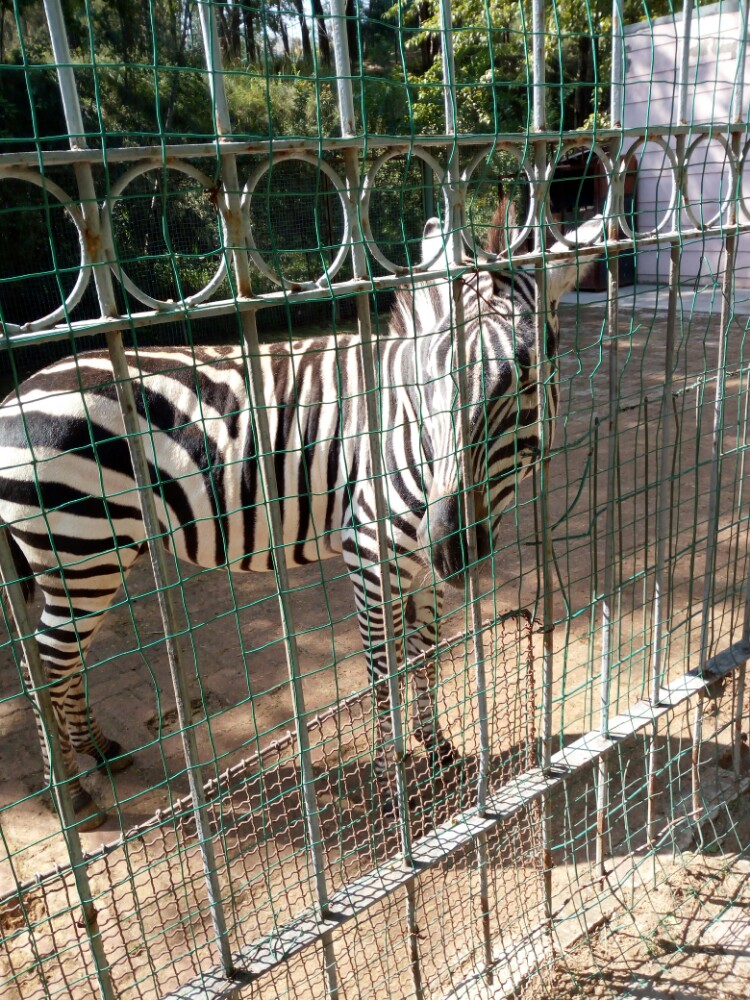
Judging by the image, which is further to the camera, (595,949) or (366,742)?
(366,742)

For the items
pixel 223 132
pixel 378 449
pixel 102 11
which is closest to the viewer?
pixel 223 132

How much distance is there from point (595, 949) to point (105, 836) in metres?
1.93

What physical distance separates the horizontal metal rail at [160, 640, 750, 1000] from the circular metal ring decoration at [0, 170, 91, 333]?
1408 millimetres

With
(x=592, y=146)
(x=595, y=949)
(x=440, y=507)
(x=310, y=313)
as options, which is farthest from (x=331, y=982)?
(x=310, y=313)

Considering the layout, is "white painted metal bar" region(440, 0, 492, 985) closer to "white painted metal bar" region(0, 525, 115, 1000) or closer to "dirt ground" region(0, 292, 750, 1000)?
"dirt ground" region(0, 292, 750, 1000)

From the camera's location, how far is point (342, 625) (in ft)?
15.0

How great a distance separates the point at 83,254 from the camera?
1.20 metres

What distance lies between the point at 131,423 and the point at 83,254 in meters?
0.29

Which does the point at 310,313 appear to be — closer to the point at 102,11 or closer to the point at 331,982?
the point at 102,11

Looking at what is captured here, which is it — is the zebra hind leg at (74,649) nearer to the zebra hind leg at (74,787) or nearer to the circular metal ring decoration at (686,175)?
the zebra hind leg at (74,787)

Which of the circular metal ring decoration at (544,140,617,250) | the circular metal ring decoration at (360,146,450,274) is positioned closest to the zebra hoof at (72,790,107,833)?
the circular metal ring decoration at (360,146,450,274)

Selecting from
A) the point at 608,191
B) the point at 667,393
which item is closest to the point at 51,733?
the point at 608,191

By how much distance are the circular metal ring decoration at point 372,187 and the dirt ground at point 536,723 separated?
45 centimetres

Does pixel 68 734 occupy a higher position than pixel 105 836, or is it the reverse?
pixel 68 734
